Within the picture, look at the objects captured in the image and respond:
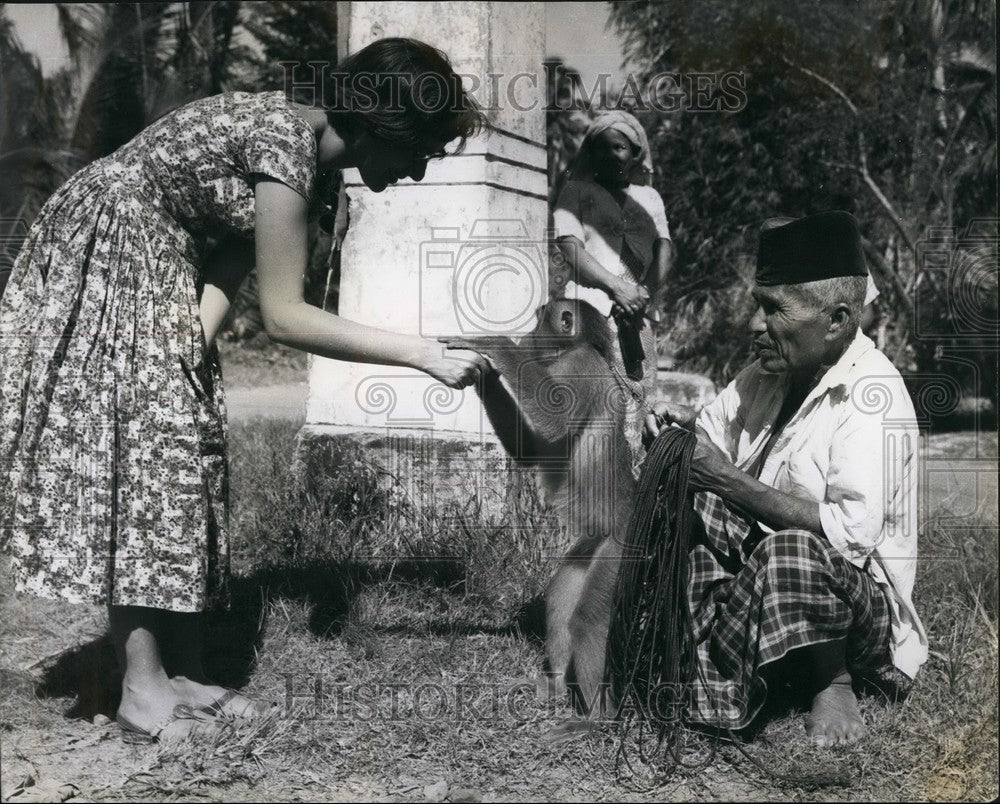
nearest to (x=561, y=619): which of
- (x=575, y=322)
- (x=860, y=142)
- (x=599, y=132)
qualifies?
(x=575, y=322)

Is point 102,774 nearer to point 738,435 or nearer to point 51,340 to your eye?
point 51,340

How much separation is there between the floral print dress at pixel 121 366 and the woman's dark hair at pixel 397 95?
168 millimetres

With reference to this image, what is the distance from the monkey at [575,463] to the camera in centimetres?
282

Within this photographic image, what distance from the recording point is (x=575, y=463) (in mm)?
2951

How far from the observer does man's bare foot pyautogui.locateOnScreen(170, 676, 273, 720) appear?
285 cm

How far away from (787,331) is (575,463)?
76 centimetres

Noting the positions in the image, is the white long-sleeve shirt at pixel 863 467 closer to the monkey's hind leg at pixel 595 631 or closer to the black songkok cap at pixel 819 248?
the black songkok cap at pixel 819 248

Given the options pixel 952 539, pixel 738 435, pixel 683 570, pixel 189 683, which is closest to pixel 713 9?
pixel 952 539

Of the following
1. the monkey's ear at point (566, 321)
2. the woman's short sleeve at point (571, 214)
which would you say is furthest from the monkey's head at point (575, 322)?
the woman's short sleeve at point (571, 214)

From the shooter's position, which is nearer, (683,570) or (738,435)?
(683,570)

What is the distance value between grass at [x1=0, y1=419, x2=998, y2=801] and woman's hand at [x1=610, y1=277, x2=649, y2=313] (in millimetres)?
1218

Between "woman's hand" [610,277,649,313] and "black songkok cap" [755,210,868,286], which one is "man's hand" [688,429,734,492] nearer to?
"black songkok cap" [755,210,868,286]

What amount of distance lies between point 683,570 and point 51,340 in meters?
1.88

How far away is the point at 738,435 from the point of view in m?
3.12
